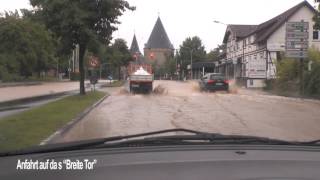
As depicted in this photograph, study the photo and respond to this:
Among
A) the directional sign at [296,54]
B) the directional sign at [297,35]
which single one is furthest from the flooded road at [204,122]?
the directional sign at [297,35]

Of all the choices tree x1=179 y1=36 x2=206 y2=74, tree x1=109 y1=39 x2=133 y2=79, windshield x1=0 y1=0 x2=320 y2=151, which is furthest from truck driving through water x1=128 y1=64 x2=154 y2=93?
tree x1=179 y1=36 x2=206 y2=74

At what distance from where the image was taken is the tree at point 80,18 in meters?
34.5

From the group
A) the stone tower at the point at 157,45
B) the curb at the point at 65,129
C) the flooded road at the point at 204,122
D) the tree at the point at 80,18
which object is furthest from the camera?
the stone tower at the point at 157,45

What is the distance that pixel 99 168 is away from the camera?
11.1 feet

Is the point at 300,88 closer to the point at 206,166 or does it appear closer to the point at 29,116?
the point at 29,116

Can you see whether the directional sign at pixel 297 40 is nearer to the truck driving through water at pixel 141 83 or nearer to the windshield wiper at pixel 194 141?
the truck driving through water at pixel 141 83

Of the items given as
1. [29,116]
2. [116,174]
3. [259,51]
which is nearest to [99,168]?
[116,174]

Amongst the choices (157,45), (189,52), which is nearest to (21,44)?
(189,52)

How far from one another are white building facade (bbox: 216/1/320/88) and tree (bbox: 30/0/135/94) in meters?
20.8

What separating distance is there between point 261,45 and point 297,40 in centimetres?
3200

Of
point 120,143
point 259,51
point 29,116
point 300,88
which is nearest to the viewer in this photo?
point 120,143

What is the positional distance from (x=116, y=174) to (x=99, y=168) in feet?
0.38

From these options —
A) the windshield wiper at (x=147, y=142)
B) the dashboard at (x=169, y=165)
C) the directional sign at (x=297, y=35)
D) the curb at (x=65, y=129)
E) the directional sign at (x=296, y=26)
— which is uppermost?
the directional sign at (x=296, y=26)

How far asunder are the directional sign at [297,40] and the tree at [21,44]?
3396cm
